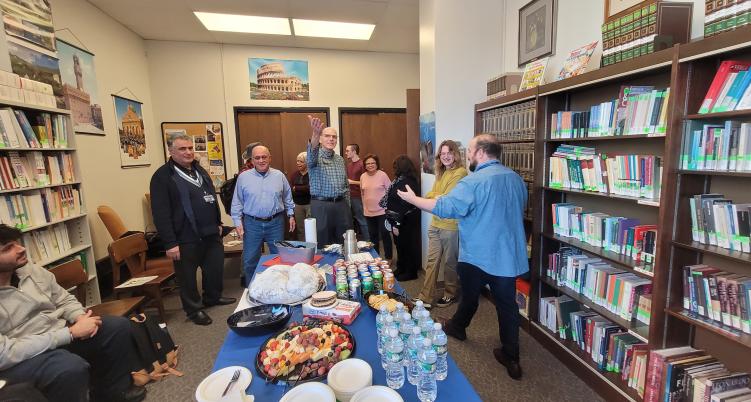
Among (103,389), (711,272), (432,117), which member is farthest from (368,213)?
(711,272)

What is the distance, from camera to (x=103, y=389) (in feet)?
6.45

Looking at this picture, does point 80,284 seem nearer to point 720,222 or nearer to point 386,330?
point 386,330

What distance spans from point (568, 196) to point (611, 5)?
1.31 meters

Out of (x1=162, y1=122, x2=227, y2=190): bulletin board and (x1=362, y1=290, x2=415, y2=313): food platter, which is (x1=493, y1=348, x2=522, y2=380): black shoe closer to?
(x1=362, y1=290, x2=415, y2=313): food platter

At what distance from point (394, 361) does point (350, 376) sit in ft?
0.51

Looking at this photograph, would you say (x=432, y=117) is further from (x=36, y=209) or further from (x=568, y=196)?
(x=36, y=209)

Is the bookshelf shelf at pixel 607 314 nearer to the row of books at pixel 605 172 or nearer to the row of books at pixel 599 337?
the row of books at pixel 599 337

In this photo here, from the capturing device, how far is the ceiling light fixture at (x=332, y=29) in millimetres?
4555

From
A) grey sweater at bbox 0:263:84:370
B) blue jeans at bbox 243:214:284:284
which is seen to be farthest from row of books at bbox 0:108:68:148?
blue jeans at bbox 243:214:284:284

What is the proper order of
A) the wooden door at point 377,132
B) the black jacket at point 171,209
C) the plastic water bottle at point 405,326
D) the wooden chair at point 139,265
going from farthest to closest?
the wooden door at point 377,132 < the wooden chair at point 139,265 < the black jacket at point 171,209 < the plastic water bottle at point 405,326

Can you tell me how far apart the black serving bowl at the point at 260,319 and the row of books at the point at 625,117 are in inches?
80.3

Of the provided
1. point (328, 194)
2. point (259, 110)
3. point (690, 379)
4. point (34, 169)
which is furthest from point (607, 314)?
point (259, 110)

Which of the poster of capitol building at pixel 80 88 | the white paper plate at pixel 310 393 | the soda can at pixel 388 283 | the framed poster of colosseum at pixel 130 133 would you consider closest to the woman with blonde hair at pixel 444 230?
the soda can at pixel 388 283

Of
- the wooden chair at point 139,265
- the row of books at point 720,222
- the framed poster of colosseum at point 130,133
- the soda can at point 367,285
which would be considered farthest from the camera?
the framed poster of colosseum at point 130,133
